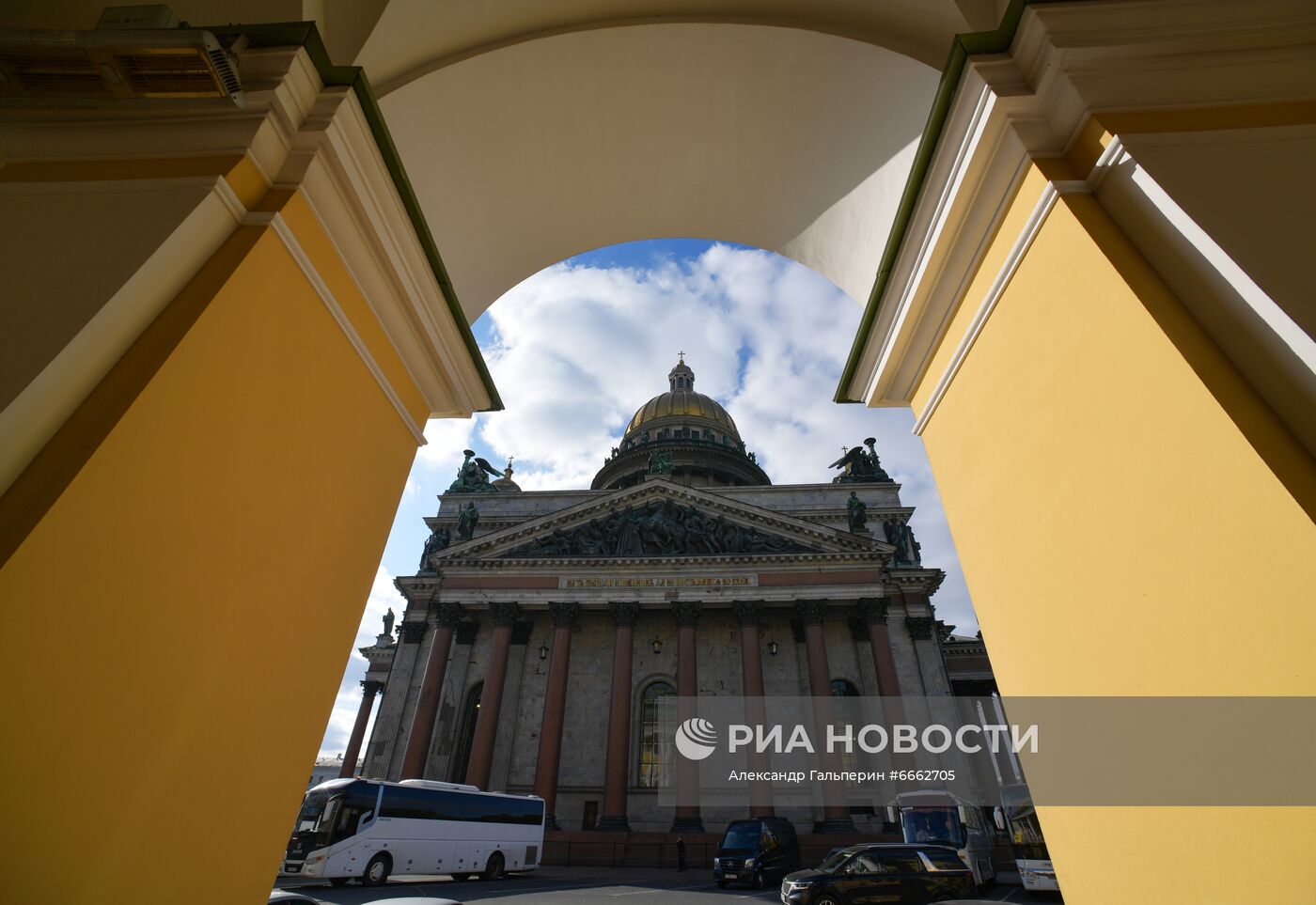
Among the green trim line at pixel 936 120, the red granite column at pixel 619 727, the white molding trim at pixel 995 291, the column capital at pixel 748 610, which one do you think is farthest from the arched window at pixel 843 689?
the green trim line at pixel 936 120

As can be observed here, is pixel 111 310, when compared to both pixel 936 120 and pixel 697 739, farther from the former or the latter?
pixel 697 739

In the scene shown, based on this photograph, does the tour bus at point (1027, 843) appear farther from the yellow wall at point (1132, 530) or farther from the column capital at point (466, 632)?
the column capital at point (466, 632)

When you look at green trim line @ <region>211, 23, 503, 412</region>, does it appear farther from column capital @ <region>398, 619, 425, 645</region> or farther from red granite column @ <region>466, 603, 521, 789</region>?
column capital @ <region>398, 619, 425, 645</region>

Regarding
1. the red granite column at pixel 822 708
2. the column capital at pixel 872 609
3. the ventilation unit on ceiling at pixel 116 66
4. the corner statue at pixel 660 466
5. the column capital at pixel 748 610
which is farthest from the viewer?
the corner statue at pixel 660 466

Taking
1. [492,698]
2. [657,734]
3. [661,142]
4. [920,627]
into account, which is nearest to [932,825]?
[920,627]

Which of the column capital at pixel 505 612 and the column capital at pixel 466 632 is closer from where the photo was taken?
the column capital at pixel 505 612

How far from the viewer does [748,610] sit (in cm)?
2133

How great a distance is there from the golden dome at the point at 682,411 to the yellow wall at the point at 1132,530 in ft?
115

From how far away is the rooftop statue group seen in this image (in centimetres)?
Answer: 2261

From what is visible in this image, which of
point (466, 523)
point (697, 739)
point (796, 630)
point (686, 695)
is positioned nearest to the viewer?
point (686, 695)

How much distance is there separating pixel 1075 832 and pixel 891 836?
19012 millimetres

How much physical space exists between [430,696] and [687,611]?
31.4 feet

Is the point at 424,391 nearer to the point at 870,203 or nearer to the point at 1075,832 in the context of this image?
the point at 870,203

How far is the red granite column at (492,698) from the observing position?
19.5 meters
